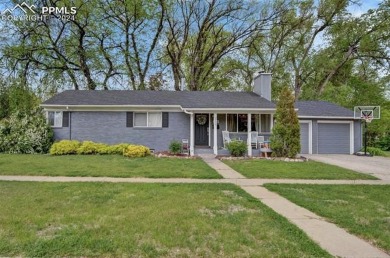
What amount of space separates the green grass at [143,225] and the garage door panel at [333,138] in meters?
12.8

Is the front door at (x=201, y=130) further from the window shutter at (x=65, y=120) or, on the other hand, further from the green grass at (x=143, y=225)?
the green grass at (x=143, y=225)

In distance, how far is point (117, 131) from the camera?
1561 centimetres

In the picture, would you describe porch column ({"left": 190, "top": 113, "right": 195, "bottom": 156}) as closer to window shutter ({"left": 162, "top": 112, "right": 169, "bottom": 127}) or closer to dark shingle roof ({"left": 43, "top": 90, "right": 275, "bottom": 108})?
dark shingle roof ({"left": 43, "top": 90, "right": 275, "bottom": 108})

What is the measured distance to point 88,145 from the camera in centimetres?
1423

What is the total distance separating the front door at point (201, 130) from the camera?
52.5ft

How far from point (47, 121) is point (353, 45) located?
26.6m

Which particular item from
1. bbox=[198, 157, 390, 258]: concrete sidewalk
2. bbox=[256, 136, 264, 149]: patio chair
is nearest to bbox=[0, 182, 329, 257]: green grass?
bbox=[198, 157, 390, 258]: concrete sidewalk

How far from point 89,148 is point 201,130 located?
20.1 feet

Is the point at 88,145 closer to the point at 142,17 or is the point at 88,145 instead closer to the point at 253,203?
the point at 253,203

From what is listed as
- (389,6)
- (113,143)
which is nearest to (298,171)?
(113,143)

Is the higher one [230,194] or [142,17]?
[142,17]

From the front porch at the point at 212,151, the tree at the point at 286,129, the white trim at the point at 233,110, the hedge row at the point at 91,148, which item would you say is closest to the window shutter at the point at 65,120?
the hedge row at the point at 91,148

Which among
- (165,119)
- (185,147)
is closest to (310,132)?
(185,147)

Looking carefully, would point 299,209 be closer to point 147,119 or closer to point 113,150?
point 113,150
